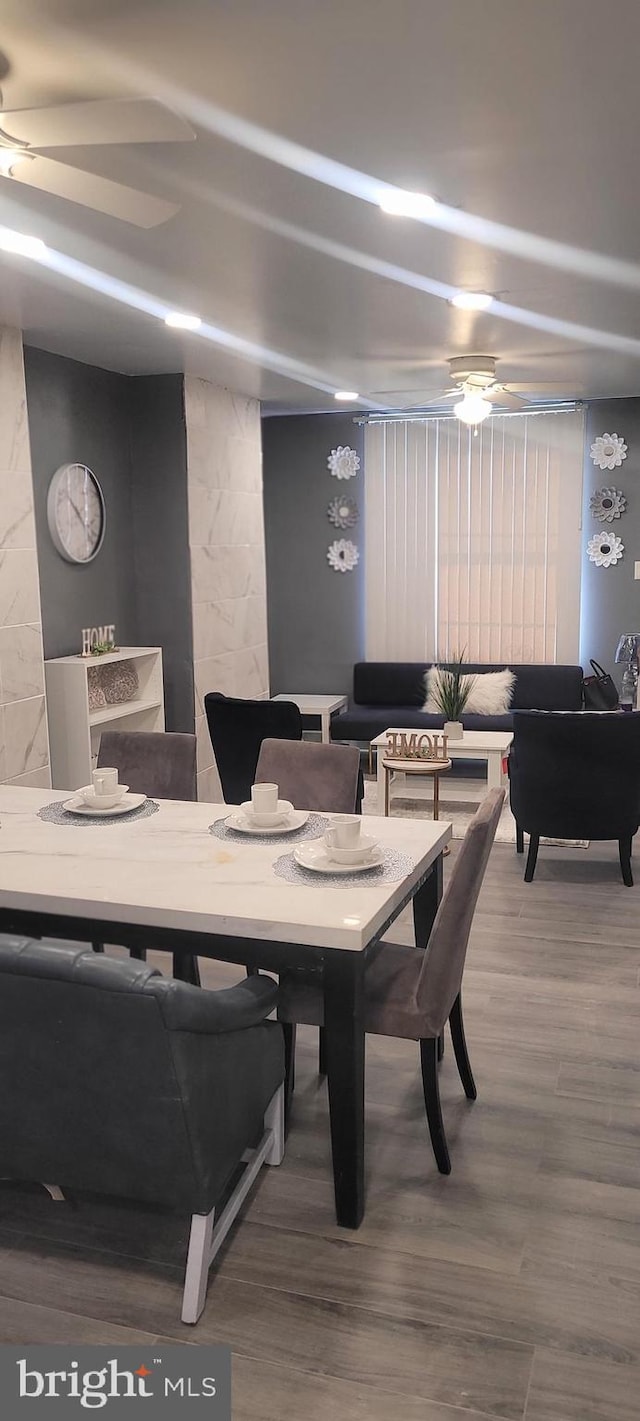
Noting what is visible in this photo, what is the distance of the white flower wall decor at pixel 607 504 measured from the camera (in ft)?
24.1

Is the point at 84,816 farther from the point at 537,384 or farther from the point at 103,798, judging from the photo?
the point at 537,384

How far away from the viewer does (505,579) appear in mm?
7645

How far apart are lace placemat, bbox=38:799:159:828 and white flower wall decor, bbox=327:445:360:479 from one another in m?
5.10

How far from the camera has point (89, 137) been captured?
6.77 ft

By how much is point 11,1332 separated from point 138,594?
4.52 m

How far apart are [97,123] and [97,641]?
12.1 feet

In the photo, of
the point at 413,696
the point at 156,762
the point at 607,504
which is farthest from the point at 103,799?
the point at 607,504

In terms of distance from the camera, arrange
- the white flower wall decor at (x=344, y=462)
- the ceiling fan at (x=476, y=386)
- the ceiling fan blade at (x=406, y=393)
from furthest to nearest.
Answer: the white flower wall decor at (x=344, y=462)
the ceiling fan blade at (x=406, y=393)
the ceiling fan at (x=476, y=386)

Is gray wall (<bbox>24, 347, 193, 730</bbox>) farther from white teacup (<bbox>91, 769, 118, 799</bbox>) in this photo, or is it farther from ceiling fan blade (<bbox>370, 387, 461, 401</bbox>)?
white teacup (<bbox>91, 769, 118, 799</bbox>)

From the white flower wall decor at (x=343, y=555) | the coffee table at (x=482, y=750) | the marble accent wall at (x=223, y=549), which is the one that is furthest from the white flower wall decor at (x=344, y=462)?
the coffee table at (x=482, y=750)

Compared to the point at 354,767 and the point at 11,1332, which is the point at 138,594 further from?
the point at 11,1332

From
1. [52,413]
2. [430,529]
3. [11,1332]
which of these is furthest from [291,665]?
[11,1332]

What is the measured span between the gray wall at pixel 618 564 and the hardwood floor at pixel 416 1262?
4.73m

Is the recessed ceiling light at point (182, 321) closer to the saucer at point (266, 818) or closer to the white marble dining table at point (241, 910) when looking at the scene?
the saucer at point (266, 818)
